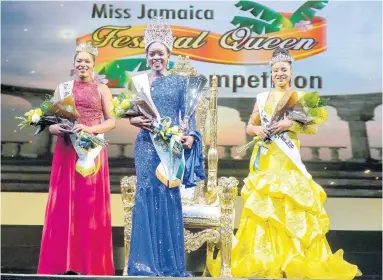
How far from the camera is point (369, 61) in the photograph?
6.39 meters

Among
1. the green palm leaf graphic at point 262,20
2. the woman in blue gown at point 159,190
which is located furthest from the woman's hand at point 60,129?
the green palm leaf graphic at point 262,20

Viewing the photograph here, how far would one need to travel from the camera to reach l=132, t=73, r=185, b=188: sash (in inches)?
169

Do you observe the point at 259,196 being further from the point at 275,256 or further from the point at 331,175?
the point at 331,175

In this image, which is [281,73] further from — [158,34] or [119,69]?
[119,69]

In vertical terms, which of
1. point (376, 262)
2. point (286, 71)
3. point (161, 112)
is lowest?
point (376, 262)

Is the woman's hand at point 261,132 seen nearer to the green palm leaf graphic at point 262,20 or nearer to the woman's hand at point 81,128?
the woman's hand at point 81,128

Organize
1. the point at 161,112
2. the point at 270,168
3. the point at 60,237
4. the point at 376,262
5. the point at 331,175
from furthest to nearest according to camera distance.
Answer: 1. the point at 331,175
2. the point at 376,262
3. the point at 270,168
4. the point at 60,237
5. the point at 161,112

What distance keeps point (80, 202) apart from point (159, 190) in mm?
646

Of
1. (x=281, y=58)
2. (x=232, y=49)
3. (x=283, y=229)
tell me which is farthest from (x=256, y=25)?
(x=283, y=229)

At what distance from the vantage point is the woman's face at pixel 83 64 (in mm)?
4816

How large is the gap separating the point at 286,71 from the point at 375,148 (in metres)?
1.67

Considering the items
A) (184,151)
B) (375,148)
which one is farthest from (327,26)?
(184,151)

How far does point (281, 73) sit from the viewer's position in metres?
5.07

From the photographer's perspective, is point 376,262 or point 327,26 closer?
point 376,262
